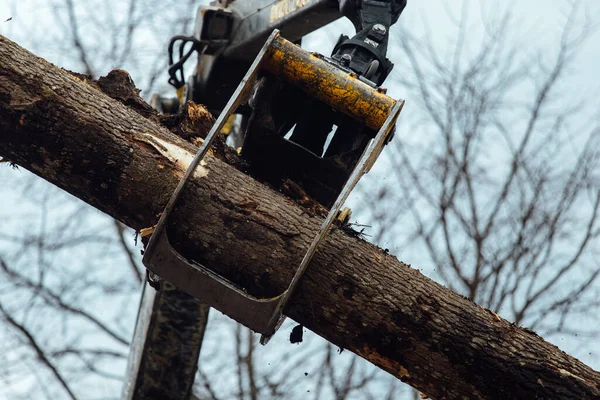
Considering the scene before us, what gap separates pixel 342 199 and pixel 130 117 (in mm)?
958

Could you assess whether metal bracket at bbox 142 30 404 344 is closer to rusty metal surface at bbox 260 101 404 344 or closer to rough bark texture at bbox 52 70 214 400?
rusty metal surface at bbox 260 101 404 344

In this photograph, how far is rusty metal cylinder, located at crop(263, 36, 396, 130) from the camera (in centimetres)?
349

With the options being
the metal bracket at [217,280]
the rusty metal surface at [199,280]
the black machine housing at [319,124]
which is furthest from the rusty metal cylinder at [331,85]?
the rusty metal surface at [199,280]

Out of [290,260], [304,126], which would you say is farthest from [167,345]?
[290,260]

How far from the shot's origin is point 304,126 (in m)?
3.83

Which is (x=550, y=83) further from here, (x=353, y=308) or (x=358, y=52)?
(x=353, y=308)

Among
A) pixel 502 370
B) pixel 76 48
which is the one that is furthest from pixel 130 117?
pixel 76 48

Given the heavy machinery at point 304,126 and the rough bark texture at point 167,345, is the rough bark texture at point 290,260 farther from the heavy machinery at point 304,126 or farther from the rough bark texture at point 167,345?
the rough bark texture at point 167,345

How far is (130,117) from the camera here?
345cm

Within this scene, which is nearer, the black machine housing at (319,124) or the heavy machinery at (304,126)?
the heavy machinery at (304,126)

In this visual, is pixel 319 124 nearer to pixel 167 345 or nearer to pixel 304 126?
pixel 304 126

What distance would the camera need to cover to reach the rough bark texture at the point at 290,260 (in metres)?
3.21

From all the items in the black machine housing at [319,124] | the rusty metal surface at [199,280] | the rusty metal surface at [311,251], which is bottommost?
the rusty metal surface at [199,280]

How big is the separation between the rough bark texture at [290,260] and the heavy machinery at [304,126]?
0.15 meters
